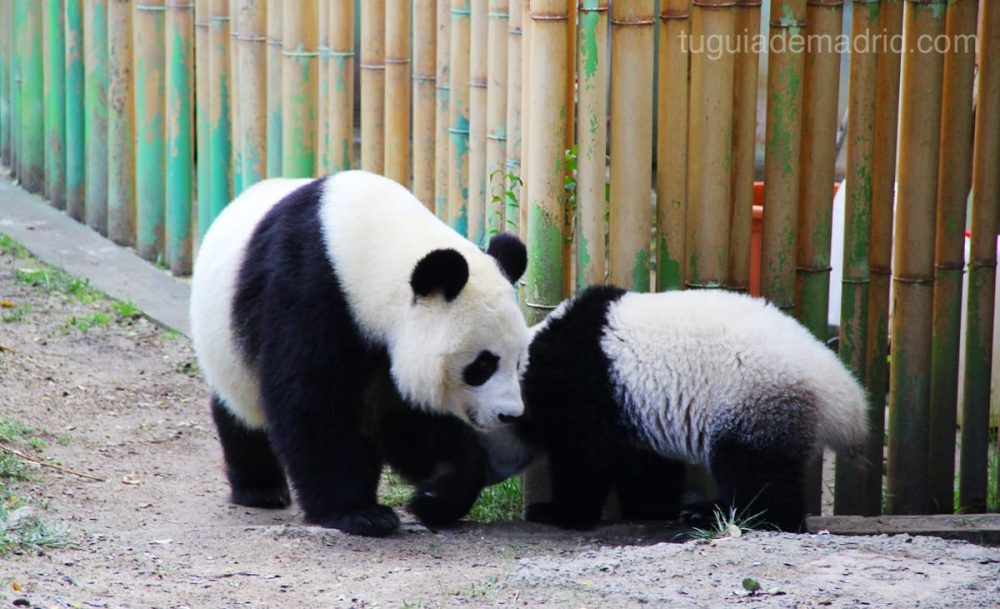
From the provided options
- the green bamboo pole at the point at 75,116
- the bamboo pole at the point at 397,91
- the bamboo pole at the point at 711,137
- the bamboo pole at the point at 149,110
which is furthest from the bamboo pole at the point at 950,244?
the green bamboo pole at the point at 75,116

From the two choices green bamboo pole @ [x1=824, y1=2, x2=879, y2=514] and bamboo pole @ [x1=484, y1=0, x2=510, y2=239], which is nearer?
green bamboo pole @ [x1=824, y1=2, x2=879, y2=514]

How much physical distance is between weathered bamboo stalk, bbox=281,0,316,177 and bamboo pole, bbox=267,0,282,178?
5.6 inches

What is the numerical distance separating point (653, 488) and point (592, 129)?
131 centimetres

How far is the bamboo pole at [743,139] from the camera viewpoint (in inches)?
182

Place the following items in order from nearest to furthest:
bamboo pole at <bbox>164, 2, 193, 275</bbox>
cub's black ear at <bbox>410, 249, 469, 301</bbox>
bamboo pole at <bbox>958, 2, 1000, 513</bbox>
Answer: cub's black ear at <bbox>410, 249, 469, 301</bbox> < bamboo pole at <bbox>958, 2, 1000, 513</bbox> < bamboo pole at <bbox>164, 2, 193, 275</bbox>

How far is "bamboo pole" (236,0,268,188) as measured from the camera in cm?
672

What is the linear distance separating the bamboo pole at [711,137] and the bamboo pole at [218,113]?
3201 mm

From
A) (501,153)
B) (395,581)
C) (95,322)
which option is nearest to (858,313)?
(501,153)

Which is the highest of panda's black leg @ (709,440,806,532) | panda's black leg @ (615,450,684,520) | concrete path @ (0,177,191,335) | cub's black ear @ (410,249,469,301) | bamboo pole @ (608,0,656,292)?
bamboo pole @ (608,0,656,292)

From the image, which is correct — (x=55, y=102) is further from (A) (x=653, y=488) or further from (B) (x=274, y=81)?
(A) (x=653, y=488)

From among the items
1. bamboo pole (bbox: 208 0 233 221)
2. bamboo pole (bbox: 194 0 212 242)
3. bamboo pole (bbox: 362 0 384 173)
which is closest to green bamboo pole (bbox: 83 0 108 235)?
bamboo pole (bbox: 194 0 212 242)

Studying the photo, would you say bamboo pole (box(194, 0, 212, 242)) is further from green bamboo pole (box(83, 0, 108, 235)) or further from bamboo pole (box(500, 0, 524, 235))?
bamboo pole (box(500, 0, 524, 235))

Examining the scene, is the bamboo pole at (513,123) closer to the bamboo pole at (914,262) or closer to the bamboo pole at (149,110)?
the bamboo pole at (914,262)

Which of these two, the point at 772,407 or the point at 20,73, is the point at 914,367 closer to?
the point at 772,407
